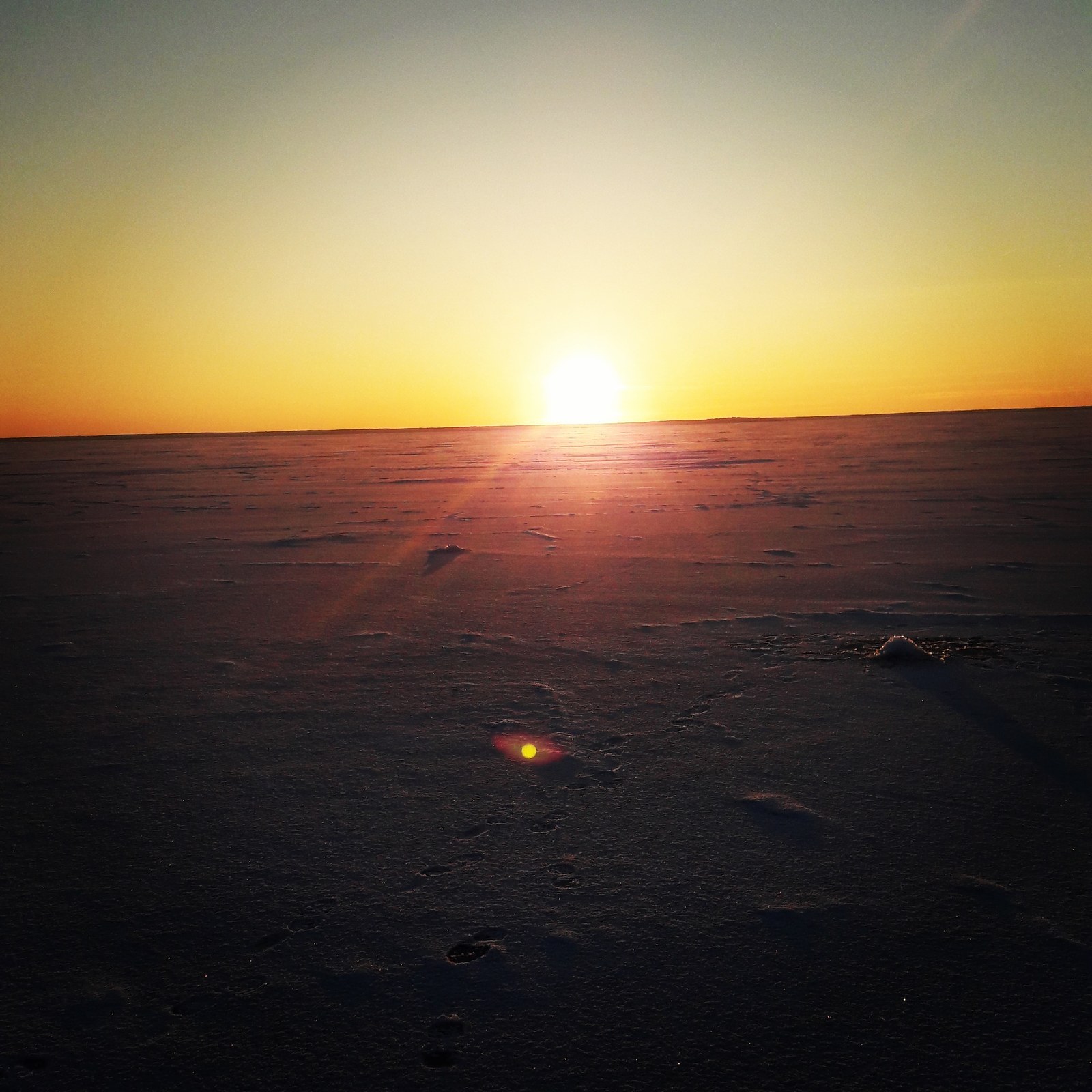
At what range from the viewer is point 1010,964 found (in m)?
1.90

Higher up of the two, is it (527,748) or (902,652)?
(902,652)

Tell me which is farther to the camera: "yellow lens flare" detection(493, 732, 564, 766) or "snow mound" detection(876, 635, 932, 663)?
"snow mound" detection(876, 635, 932, 663)

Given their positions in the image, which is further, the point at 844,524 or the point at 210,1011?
the point at 844,524

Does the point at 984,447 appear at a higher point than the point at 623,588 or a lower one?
higher

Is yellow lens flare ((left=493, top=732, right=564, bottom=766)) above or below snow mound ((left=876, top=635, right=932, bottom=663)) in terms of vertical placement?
below

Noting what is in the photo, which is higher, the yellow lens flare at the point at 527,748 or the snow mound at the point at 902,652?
the snow mound at the point at 902,652

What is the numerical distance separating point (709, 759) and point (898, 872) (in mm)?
887

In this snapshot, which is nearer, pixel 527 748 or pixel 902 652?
pixel 527 748

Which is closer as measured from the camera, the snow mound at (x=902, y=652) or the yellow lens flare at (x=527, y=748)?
the yellow lens flare at (x=527, y=748)

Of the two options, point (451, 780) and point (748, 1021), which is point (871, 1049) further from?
point (451, 780)

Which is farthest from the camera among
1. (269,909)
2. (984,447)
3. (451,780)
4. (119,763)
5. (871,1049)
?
(984,447)

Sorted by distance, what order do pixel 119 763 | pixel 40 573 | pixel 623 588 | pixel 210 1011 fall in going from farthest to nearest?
pixel 40 573 < pixel 623 588 < pixel 119 763 < pixel 210 1011

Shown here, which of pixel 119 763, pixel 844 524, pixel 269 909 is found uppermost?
pixel 844 524

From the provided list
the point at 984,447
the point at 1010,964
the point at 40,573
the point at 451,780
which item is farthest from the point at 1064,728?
the point at 984,447
